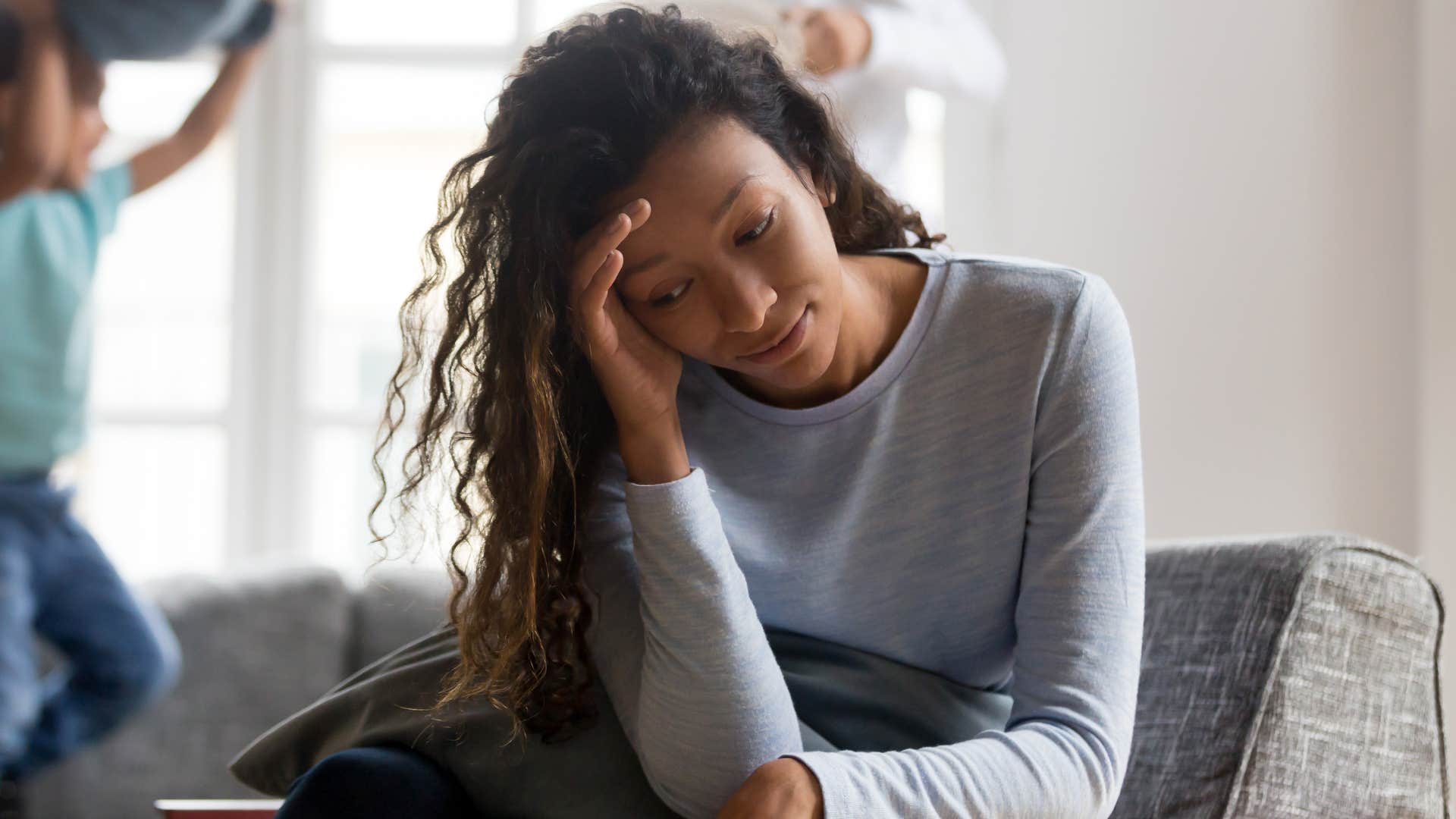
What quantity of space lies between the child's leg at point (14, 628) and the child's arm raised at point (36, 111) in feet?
1.86

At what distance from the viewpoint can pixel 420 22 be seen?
278 cm

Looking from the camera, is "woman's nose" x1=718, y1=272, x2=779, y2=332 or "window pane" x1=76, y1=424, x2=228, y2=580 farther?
"window pane" x1=76, y1=424, x2=228, y2=580

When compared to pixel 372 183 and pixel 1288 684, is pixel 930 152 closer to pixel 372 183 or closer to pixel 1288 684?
pixel 372 183

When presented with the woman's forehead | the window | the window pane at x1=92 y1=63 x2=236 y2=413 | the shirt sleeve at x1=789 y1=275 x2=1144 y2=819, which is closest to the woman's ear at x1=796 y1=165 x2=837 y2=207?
the woman's forehead

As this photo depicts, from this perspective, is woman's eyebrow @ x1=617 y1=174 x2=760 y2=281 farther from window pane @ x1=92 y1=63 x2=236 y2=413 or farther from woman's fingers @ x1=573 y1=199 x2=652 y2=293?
window pane @ x1=92 y1=63 x2=236 y2=413

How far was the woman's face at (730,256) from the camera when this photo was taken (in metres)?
0.99

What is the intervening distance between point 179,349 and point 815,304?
7.23 feet

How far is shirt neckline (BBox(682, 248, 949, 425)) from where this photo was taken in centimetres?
109

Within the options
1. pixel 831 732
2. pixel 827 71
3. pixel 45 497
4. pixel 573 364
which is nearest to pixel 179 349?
pixel 45 497

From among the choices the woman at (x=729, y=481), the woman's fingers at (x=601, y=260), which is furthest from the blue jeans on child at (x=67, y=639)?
the woman's fingers at (x=601, y=260)

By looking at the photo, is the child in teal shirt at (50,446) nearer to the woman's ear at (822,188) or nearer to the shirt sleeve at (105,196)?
the shirt sleeve at (105,196)

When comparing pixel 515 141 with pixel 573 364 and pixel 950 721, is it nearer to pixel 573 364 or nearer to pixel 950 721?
pixel 573 364

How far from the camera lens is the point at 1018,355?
3.42ft

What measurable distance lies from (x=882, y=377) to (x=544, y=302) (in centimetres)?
29
